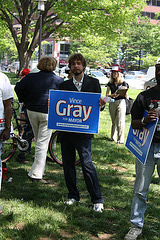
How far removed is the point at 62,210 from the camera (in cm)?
459

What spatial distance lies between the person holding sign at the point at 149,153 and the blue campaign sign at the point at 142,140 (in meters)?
0.05

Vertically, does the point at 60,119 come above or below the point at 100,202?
above

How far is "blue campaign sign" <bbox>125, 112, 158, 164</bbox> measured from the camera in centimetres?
349

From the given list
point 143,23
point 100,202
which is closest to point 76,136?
point 100,202

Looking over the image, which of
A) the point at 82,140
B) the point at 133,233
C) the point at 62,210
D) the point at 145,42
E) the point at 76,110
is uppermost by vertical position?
the point at 145,42

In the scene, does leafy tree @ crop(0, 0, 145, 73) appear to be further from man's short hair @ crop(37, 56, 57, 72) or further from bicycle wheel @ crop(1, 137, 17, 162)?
man's short hair @ crop(37, 56, 57, 72)

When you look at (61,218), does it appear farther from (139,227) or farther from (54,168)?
(54,168)

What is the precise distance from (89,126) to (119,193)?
58.6 inches

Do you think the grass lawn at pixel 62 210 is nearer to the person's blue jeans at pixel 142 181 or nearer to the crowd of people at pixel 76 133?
the crowd of people at pixel 76 133

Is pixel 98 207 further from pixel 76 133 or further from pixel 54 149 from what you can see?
pixel 54 149

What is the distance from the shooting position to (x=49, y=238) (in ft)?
12.4

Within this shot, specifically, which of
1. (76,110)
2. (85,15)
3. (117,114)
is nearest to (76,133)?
(76,110)

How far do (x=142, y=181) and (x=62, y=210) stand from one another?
134cm

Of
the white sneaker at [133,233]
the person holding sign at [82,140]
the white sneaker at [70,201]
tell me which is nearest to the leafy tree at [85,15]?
the person holding sign at [82,140]
